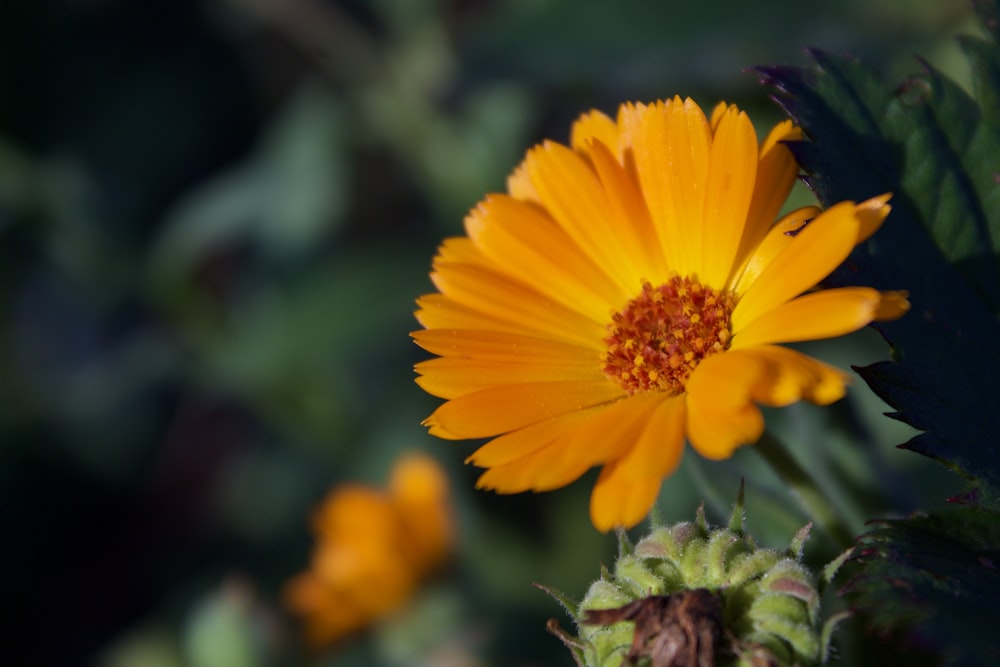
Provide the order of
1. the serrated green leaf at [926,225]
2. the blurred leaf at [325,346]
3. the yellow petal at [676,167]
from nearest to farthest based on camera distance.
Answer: the serrated green leaf at [926,225], the yellow petal at [676,167], the blurred leaf at [325,346]

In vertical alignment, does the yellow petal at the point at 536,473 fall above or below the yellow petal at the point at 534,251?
below

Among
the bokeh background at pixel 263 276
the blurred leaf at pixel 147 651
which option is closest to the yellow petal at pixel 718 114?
the bokeh background at pixel 263 276

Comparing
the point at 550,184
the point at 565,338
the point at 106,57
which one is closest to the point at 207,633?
the point at 565,338

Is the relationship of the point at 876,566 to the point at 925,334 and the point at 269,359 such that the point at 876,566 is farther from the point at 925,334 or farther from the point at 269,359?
the point at 269,359

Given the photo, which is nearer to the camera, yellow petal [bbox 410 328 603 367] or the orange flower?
yellow petal [bbox 410 328 603 367]

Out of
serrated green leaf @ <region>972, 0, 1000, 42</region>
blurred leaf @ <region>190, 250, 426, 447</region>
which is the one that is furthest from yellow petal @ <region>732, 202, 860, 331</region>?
blurred leaf @ <region>190, 250, 426, 447</region>

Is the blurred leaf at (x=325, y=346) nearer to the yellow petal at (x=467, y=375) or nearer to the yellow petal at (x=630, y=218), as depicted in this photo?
the yellow petal at (x=630, y=218)

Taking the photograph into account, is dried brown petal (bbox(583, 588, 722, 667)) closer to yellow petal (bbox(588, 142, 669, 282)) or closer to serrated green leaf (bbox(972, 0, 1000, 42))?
yellow petal (bbox(588, 142, 669, 282))
